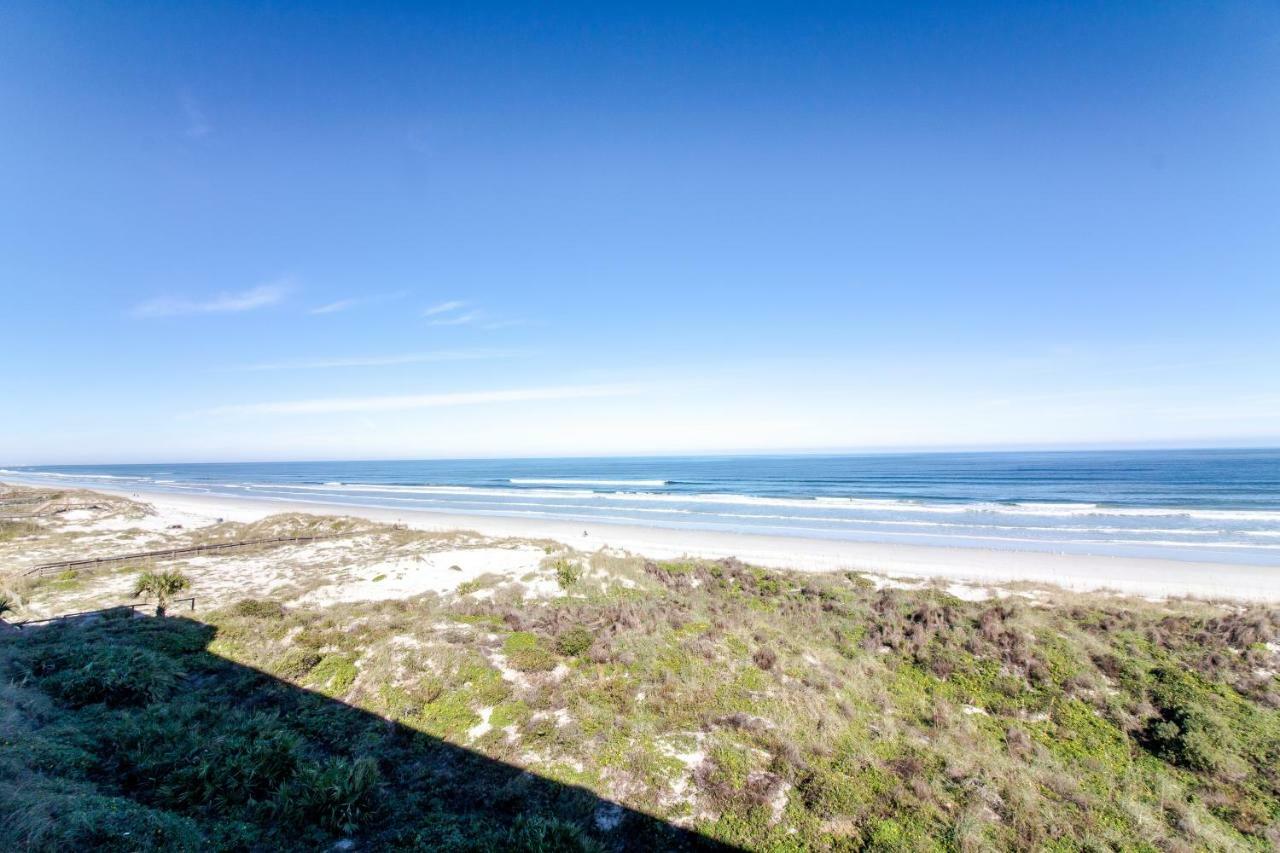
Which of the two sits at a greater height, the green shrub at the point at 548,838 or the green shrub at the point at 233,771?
the green shrub at the point at 233,771

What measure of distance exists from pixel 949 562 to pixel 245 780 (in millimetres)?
30768

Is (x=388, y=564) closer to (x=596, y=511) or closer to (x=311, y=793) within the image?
(x=311, y=793)

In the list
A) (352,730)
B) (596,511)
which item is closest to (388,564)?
(352,730)

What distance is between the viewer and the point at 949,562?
28031 mm

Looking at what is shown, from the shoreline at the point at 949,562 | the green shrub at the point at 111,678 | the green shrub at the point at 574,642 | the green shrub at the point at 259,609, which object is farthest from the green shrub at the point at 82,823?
the shoreline at the point at 949,562

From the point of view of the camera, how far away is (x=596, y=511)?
5603cm

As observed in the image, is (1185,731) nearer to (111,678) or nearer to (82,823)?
(82,823)

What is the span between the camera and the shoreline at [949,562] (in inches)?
894

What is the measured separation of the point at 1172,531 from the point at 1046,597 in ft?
96.4

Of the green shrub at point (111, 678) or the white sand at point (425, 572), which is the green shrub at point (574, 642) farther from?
the green shrub at point (111, 678)

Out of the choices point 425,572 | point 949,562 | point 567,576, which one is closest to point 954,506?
point 949,562

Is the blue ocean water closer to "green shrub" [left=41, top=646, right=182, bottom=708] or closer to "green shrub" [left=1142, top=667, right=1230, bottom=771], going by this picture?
"green shrub" [left=1142, top=667, right=1230, bottom=771]

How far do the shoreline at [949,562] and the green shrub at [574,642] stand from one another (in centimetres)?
1441

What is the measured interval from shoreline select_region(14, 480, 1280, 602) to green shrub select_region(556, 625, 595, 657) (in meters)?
14.4
